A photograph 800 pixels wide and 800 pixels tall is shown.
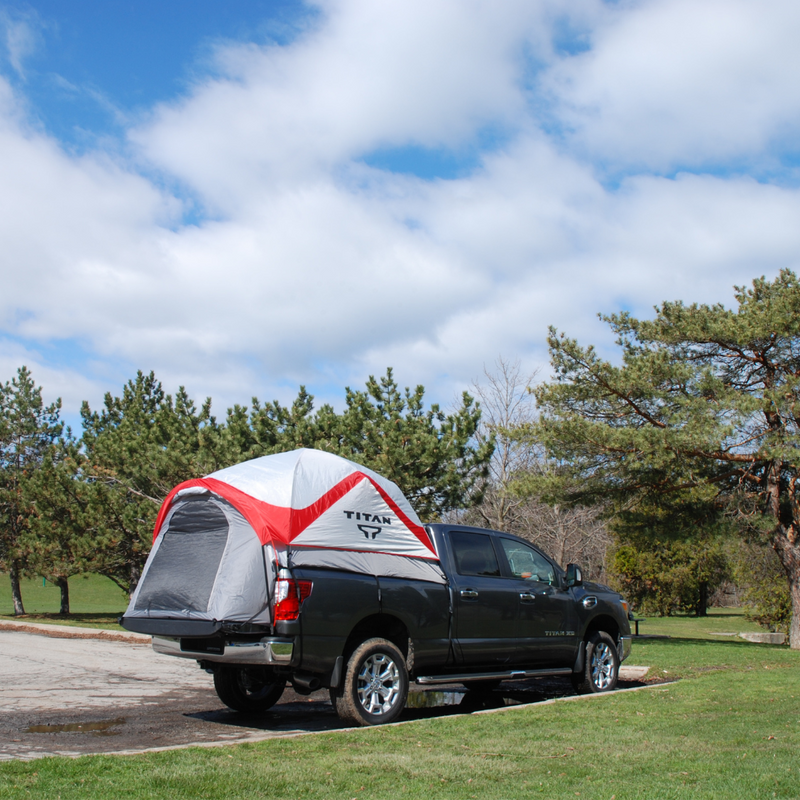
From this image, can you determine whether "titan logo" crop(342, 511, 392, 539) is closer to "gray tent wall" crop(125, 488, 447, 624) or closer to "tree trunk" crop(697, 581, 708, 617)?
"gray tent wall" crop(125, 488, 447, 624)

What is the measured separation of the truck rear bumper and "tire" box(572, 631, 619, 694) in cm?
429

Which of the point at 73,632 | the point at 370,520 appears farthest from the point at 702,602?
the point at 370,520

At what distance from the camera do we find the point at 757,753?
5.71 m

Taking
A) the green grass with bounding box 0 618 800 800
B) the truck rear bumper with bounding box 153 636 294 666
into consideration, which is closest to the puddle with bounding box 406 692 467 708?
the green grass with bounding box 0 618 800 800

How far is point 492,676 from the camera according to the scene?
333 inches

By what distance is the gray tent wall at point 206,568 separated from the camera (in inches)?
276

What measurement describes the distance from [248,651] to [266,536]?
3.20ft

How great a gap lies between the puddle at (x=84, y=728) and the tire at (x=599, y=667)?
205 inches

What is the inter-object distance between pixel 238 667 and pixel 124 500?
19.2 meters

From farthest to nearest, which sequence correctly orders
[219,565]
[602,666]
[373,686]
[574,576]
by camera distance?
[602,666] < [574,576] < [373,686] < [219,565]

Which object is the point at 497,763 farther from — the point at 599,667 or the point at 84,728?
the point at 599,667

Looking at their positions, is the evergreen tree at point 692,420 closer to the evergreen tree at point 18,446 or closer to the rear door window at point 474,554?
the rear door window at point 474,554

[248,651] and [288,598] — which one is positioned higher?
[288,598]

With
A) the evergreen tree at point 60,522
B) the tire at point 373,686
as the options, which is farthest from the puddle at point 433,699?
the evergreen tree at point 60,522
